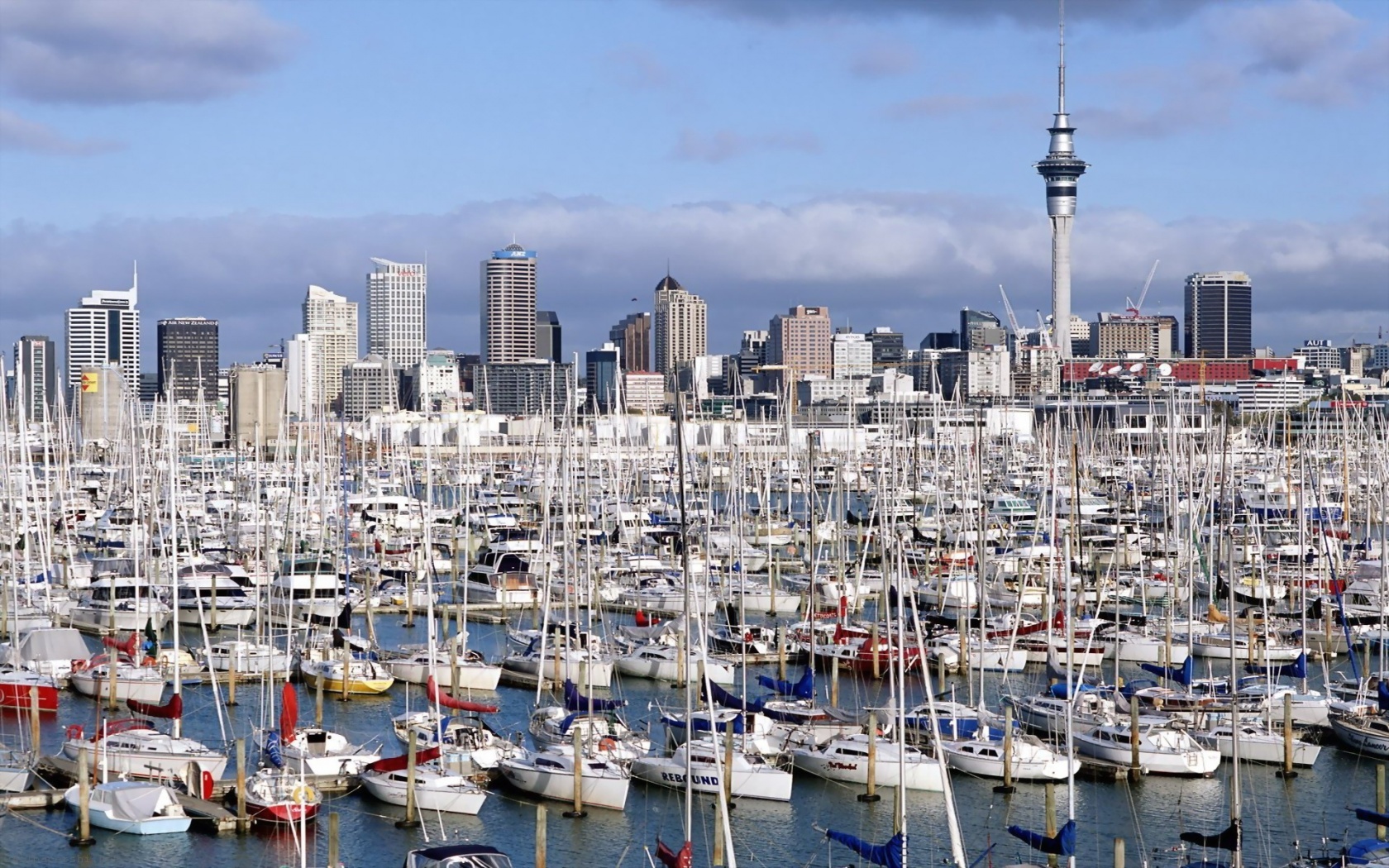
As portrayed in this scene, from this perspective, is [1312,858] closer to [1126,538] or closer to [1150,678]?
[1150,678]

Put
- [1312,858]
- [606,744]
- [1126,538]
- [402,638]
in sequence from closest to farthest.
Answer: [1312,858]
[606,744]
[402,638]
[1126,538]

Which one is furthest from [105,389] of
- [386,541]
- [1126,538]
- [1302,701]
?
[1302,701]

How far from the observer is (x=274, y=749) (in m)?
28.7

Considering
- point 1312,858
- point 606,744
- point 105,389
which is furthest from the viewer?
point 105,389

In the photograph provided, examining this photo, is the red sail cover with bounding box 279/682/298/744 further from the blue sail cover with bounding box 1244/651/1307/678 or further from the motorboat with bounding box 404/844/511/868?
the blue sail cover with bounding box 1244/651/1307/678

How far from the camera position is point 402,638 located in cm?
4581

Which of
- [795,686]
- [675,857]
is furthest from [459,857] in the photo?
[795,686]

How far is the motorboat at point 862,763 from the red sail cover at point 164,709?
908 centimetres

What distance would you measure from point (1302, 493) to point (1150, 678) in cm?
653

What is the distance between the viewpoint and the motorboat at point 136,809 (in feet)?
85.6

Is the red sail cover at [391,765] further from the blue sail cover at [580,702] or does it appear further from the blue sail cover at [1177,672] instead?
the blue sail cover at [1177,672]

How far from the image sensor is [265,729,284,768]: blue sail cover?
2816 centimetres

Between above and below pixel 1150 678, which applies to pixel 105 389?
above

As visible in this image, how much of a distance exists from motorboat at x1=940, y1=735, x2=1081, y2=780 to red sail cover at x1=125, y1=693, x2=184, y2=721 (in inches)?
479
